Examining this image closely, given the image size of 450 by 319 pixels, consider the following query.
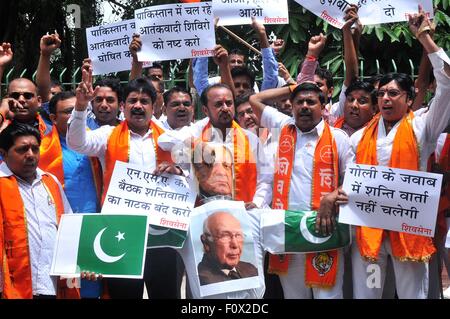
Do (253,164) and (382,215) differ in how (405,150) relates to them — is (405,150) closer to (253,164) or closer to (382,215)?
(382,215)

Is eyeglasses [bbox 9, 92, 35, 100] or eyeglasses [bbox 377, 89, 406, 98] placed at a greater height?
eyeglasses [bbox 9, 92, 35, 100]

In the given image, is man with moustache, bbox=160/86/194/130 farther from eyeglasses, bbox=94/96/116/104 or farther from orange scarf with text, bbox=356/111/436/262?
orange scarf with text, bbox=356/111/436/262

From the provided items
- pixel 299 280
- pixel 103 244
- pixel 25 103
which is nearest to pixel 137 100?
pixel 25 103

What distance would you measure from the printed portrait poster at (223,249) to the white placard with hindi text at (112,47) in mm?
2278

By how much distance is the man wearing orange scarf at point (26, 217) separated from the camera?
4805 millimetres

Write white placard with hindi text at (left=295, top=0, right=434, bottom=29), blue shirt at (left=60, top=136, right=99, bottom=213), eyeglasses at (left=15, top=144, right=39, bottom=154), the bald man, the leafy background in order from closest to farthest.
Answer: eyeglasses at (left=15, top=144, right=39, bottom=154), the bald man, blue shirt at (left=60, top=136, right=99, bottom=213), white placard with hindi text at (left=295, top=0, right=434, bottom=29), the leafy background

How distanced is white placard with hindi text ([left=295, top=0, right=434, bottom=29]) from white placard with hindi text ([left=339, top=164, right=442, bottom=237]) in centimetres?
175

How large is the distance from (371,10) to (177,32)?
64.1 inches

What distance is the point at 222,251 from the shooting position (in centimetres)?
521

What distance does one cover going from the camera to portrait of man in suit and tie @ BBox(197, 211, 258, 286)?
518 cm

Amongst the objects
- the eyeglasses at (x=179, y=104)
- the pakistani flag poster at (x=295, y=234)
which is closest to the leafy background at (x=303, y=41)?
the eyeglasses at (x=179, y=104)

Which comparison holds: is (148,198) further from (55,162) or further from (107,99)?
(107,99)

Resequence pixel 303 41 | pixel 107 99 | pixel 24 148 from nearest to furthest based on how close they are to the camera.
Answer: pixel 24 148 → pixel 107 99 → pixel 303 41

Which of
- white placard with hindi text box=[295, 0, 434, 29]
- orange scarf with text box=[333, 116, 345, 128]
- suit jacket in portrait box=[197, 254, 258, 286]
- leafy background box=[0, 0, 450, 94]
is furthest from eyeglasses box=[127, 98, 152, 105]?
leafy background box=[0, 0, 450, 94]
